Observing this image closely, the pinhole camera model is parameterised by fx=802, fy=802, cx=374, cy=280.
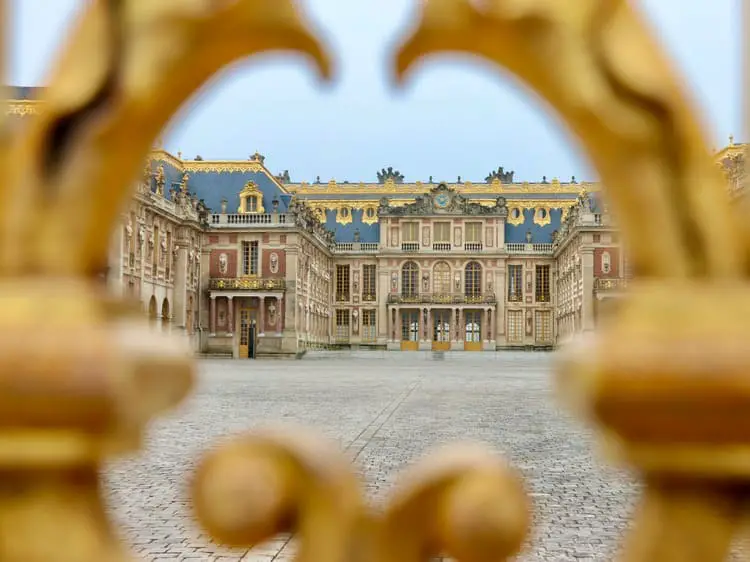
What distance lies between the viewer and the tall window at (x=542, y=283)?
6419 cm

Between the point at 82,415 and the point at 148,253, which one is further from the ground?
the point at 148,253

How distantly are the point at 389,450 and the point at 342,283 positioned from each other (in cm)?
5818

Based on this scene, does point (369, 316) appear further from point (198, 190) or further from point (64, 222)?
point (64, 222)

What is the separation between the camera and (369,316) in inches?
2596

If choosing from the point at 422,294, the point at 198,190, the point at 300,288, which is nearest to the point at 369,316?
the point at 422,294

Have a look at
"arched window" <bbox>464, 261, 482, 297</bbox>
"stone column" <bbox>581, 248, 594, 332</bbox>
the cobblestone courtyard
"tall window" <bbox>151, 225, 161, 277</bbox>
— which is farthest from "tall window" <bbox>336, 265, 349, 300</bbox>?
the cobblestone courtyard

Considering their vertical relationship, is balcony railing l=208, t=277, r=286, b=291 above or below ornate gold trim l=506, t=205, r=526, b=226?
below

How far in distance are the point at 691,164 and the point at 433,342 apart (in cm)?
6404

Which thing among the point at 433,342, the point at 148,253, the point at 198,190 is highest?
the point at 198,190

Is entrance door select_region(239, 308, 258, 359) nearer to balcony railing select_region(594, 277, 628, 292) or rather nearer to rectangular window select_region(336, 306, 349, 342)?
rectangular window select_region(336, 306, 349, 342)

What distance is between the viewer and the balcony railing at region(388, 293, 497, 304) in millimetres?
63900

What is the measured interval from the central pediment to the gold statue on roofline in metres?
63.7

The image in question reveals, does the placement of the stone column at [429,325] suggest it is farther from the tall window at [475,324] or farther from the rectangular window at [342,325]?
the rectangular window at [342,325]

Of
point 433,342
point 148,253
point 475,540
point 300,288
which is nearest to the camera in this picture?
point 475,540
